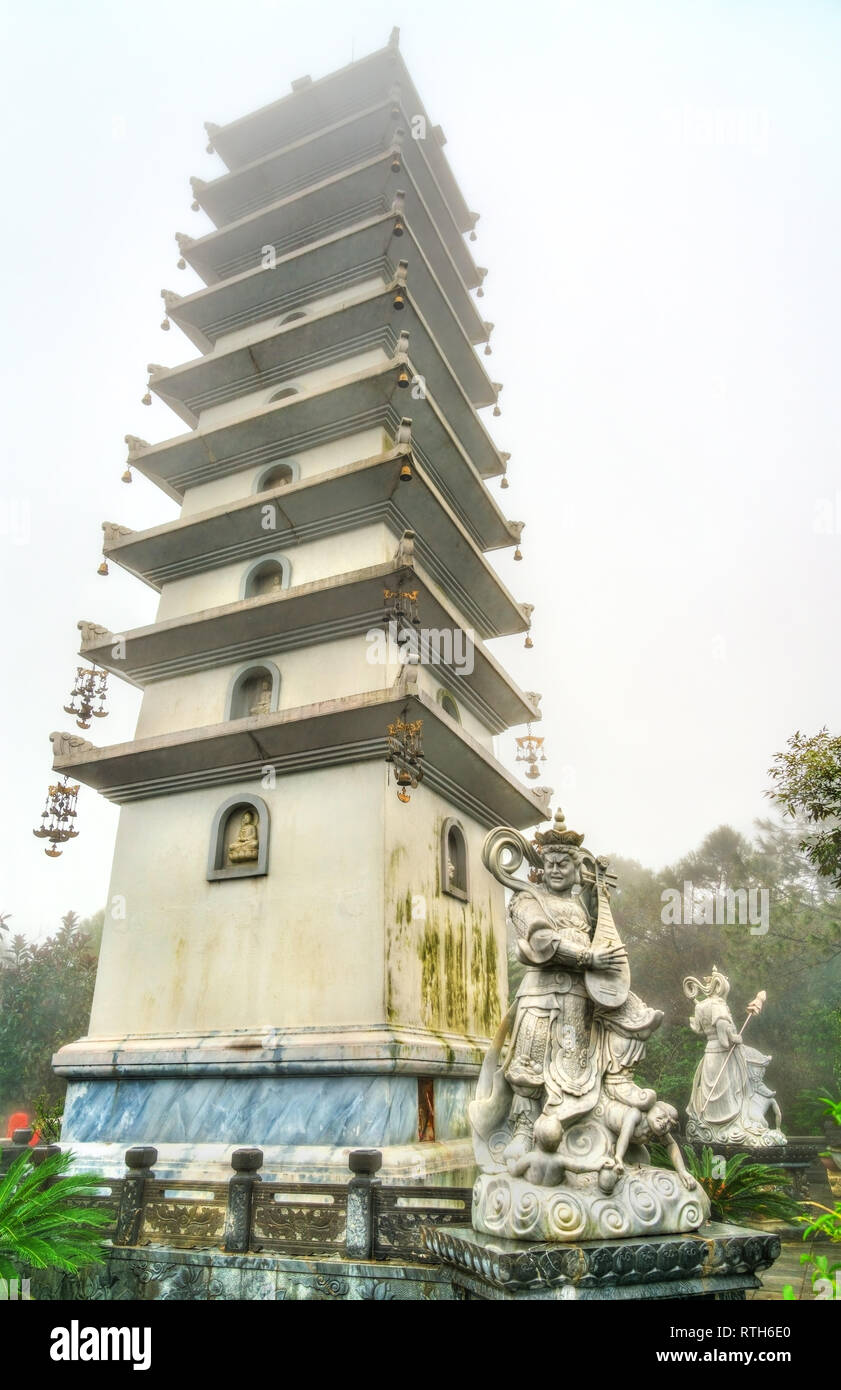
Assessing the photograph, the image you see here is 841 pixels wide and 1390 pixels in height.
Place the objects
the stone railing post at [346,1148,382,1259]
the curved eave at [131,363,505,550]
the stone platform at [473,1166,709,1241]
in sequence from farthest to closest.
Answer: the curved eave at [131,363,505,550], the stone railing post at [346,1148,382,1259], the stone platform at [473,1166,709,1241]

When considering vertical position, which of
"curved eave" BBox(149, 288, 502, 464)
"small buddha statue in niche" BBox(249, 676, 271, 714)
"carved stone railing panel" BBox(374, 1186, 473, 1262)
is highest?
"curved eave" BBox(149, 288, 502, 464)

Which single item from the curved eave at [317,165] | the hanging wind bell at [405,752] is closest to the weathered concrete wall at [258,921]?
the hanging wind bell at [405,752]

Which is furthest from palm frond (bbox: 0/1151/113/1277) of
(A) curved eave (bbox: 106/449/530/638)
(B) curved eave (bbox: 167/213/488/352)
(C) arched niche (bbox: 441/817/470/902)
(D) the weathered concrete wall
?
(B) curved eave (bbox: 167/213/488/352)

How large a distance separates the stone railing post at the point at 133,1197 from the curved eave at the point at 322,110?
18.4m

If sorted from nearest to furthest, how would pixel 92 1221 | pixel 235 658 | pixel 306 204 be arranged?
pixel 92 1221 < pixel 235 658 < pixel 306 204

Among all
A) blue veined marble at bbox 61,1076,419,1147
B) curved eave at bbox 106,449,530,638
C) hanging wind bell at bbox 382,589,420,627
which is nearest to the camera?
blue veined marble at bbox 61,1076,419,1147

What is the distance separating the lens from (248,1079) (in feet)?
32.1

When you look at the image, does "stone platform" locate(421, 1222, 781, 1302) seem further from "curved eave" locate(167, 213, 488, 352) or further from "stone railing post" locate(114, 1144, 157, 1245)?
"curved eave" locate(167, 213, 488, 352)

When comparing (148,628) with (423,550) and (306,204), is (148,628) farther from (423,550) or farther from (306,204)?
(306,204)

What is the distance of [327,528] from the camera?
42.5 ft

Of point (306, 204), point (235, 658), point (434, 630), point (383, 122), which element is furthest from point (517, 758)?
point (383, 122)

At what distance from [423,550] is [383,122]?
29.8ft

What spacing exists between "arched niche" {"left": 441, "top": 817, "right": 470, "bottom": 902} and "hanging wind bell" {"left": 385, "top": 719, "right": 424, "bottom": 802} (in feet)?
6.72

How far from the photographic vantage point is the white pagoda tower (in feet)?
32.5
